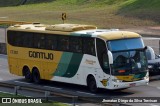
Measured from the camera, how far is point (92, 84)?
23.6 metres

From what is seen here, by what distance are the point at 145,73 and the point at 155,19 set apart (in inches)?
1721

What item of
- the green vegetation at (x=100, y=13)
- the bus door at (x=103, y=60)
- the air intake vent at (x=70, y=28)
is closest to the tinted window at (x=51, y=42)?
the air intake vent at (x=70, y=28)

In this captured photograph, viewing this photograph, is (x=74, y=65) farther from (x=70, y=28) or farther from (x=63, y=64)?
(x=70, y=28)

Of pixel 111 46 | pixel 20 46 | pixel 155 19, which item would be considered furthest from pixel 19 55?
pixel 155 19

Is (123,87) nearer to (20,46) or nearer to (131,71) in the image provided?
(131,71)

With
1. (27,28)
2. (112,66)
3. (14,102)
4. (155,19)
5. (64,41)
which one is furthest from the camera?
(155,19)

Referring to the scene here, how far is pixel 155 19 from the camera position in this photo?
2603 inches

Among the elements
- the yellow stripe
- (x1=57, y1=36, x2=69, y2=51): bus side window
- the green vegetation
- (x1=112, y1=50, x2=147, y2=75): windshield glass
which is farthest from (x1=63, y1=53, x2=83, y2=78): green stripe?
the green vegetation

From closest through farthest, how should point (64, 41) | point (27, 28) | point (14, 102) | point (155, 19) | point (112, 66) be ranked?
point (14, 102) → point (112, 66) → point (64, 41) → point (27, 28) → point (155, 19)

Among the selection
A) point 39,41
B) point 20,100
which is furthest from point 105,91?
point 20,100

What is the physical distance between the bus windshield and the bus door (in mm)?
292

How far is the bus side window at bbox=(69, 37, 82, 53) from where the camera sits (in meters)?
→ 24.3

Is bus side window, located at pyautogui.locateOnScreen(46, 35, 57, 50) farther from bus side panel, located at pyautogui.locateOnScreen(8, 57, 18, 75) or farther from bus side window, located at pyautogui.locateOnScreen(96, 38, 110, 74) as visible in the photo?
bus side window, located at pyautogui.locateOnScreen(96, 38, 110, 74)

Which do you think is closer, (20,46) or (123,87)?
(123,87)
